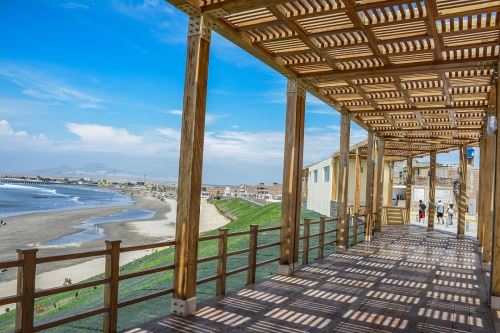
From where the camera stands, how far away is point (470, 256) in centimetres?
1093

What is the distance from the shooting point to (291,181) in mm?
7562

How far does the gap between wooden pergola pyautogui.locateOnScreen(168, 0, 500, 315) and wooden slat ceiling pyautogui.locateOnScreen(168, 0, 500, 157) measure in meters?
0.01

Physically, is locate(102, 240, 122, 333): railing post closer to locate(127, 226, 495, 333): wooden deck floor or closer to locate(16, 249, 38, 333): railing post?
locate(127, 226, 495, 333): wooden deck floor

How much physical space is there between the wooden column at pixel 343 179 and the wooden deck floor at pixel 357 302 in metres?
1.10

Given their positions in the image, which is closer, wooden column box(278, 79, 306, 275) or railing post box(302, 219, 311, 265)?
wooden column box(278, 79, 306, 275)

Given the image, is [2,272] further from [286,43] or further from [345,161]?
[286,43]

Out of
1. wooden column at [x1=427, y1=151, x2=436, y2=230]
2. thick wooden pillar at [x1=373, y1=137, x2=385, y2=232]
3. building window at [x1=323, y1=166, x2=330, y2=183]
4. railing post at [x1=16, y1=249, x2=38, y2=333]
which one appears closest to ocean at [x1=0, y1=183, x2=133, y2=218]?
building window at [x1=323, y1=166, x2=330, y2=183]

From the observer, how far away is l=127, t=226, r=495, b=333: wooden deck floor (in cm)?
472

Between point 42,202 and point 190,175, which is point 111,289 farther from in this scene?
point 42,202

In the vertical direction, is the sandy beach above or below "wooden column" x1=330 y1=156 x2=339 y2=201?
below

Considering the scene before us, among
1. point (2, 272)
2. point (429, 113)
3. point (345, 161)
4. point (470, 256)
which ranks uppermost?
point (429, 113)

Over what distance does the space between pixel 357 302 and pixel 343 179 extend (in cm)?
517

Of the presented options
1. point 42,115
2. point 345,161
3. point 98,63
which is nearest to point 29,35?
point 98,63

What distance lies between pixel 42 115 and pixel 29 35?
69980 millimetres
